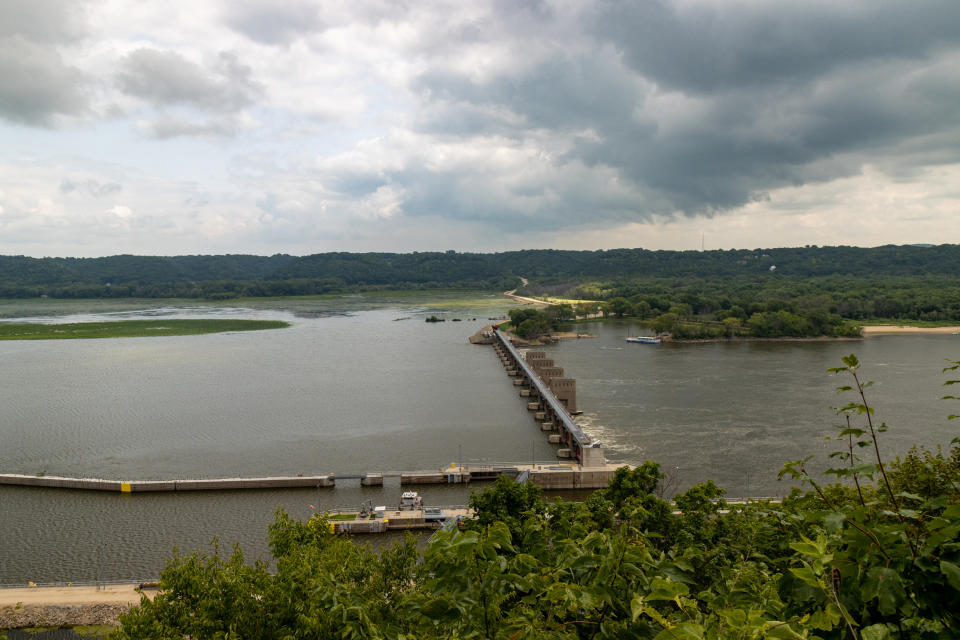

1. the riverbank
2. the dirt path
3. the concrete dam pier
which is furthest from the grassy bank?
the riverbank

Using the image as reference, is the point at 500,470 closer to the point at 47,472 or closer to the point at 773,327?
the point at 47,472

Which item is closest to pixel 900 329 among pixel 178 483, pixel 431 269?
pixel 178 483

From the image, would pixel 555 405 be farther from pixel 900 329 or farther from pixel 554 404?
pixel 900 329

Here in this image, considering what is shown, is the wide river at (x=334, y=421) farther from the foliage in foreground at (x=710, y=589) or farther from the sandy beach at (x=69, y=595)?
the foliage in foreground at (x=710, y=589)

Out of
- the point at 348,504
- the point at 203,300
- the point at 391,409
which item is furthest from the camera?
the point at 203,300

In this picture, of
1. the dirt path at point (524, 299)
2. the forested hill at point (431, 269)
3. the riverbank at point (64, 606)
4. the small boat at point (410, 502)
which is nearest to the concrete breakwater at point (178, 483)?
the small boat at point (410, 502)

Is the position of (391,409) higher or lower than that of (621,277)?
lower

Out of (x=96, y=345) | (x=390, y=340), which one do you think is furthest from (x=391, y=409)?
(x=96, y=345)
